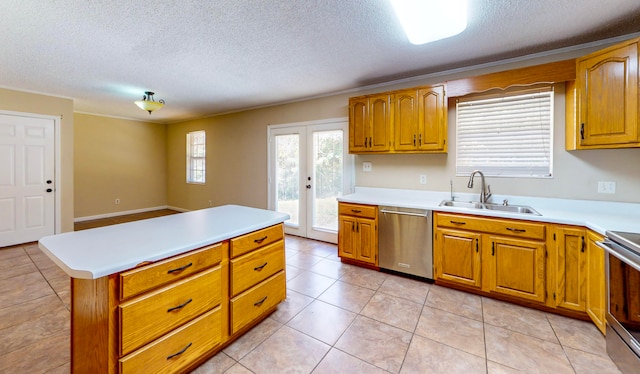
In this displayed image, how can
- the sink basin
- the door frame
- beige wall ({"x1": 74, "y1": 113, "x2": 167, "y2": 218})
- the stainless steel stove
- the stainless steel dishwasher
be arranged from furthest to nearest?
beige wall ({"x1": 74, "y1": 113, "x2": 167, "y2": 218})
the door frame
the stainless steel dishwasher
the sink basin
the stainless steel stove

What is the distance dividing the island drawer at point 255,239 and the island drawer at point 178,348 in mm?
396

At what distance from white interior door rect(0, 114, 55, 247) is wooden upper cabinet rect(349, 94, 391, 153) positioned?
16.1 ft

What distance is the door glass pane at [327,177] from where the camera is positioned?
160 inches

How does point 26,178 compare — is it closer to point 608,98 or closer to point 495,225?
point 495,225

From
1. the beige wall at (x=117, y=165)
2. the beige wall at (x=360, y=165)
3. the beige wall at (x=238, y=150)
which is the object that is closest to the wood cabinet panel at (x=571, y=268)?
the beige wall at (x=360, y=165)

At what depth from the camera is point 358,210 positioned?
10.5ft

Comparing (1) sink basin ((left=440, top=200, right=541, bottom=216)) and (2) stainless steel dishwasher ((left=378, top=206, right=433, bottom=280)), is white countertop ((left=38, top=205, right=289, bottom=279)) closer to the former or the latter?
(2) stainless steel dishwasher ((left=378, top=206, right=433, bottom=280))

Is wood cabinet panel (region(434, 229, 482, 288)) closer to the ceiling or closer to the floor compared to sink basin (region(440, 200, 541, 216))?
closer to the floor

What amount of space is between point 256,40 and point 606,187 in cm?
354

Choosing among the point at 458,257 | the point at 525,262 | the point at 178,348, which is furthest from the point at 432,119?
the point at 178,348

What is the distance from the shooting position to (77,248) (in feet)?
4.47

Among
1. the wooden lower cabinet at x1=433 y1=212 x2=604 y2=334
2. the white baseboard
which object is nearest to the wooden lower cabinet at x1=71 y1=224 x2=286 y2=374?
the wooden lower cabinet at x1=433 y1=212 x2=604 y2=334

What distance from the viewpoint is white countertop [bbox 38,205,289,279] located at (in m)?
1.19

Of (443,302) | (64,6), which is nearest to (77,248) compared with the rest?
(64,6)
